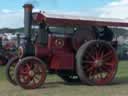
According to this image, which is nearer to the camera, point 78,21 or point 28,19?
point 28,19

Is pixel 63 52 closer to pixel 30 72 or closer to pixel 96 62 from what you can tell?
pixel 96 62

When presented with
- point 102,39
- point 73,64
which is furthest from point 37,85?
point 102,39

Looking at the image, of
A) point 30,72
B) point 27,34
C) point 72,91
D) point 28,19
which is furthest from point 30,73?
point 28,19

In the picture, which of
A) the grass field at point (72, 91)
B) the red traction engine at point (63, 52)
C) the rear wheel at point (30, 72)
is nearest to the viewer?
the grass field at point (72, 91)

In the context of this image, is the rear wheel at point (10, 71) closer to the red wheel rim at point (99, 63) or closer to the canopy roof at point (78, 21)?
the canopy roof at point (78, 21)

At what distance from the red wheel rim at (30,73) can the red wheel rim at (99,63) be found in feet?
Result: 4.37

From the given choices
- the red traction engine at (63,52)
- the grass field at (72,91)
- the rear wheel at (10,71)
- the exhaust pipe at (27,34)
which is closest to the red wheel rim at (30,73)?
the red traction engine at (63,52)

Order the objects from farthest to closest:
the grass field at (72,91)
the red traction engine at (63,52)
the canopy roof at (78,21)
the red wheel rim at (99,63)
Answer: the red wheel rim at (99,63), the canopy roof at (78,21), the red traction engine at (63,52), the grass field at (72,91)

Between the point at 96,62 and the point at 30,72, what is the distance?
6.59 feet

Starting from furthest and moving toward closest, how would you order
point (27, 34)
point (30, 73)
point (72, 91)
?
1. point (27, 34)
2. point (30, 73)
3. point (72, 91)

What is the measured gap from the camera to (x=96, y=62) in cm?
1289

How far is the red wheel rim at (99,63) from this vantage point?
42.1 ft

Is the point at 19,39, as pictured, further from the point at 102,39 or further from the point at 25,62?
the point at 102,39

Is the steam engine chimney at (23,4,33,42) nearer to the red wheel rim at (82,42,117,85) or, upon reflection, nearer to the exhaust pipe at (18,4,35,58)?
the exhaust pipe at (18,4,35,58)
